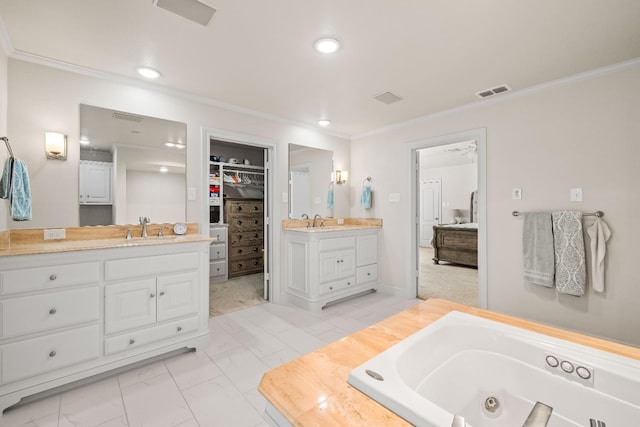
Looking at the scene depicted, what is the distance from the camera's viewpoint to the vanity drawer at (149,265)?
2.01m

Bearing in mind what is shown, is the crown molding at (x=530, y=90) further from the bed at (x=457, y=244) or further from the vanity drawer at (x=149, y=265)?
the vanity drawer at (x=149, y=265)

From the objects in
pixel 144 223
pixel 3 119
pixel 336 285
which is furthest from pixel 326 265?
pixel 3 119

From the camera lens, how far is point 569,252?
249 centimetres

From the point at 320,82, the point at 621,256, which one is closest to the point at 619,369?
the point at 621,256

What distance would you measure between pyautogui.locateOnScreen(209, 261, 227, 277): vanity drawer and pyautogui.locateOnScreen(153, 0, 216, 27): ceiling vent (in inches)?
138

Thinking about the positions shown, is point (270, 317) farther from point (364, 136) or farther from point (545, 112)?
point (545, 112)

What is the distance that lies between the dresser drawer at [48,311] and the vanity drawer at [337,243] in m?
2.16

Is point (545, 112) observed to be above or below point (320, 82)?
below

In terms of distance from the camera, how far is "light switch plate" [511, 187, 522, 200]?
284 centimetres

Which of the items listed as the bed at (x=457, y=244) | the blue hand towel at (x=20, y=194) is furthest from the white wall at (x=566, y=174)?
the blue hand towel at (x=20, y=194)

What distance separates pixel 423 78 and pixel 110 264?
115 inches

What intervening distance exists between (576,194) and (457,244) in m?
3.35

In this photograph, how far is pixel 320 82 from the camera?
2.61 metres

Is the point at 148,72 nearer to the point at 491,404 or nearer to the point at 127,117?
the point at 127,117
